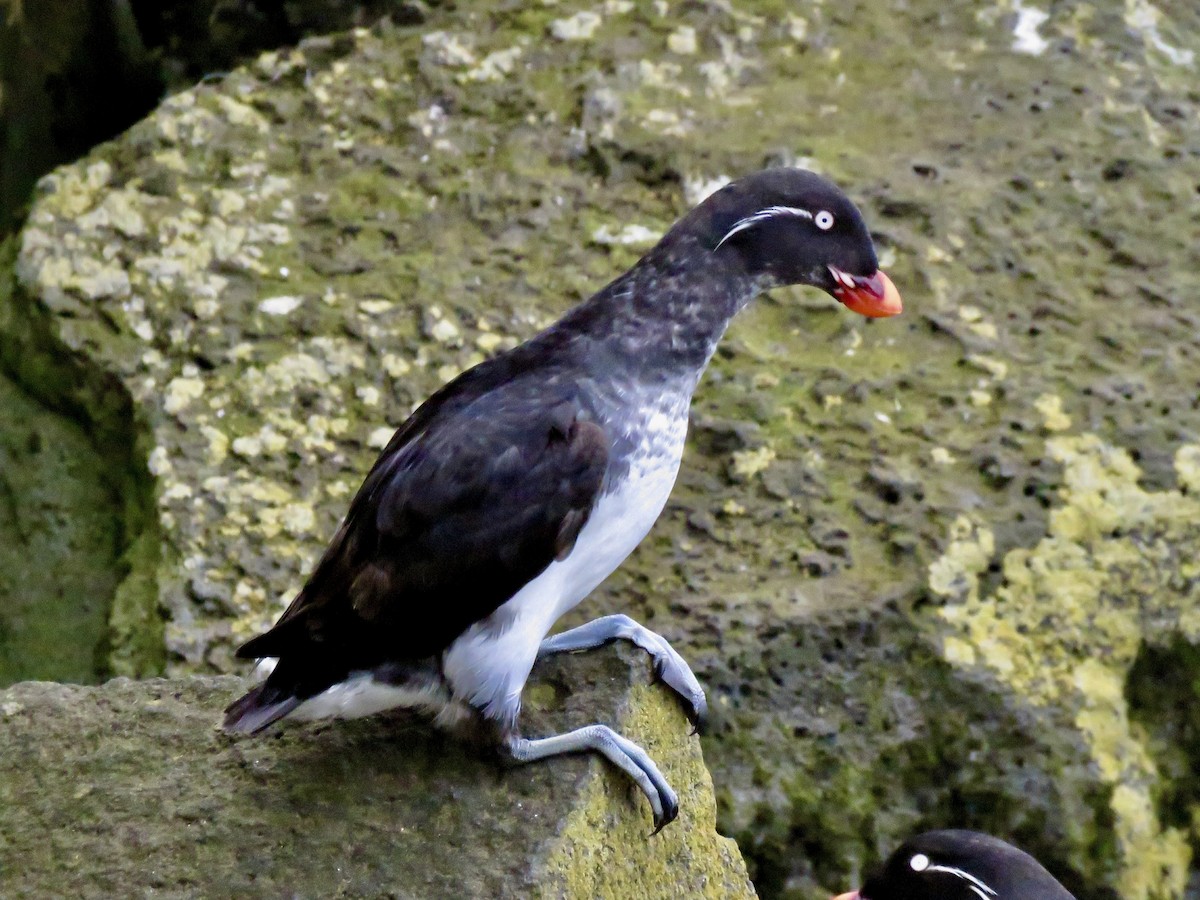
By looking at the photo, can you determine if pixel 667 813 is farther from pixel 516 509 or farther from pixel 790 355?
pixel 790 355

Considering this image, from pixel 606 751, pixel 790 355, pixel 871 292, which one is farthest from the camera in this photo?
pixel 790 355

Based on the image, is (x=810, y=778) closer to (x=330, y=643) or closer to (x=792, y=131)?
(x=330, y=643)

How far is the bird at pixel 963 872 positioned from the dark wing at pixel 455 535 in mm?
1289

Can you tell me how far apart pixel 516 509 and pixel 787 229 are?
2.58ft

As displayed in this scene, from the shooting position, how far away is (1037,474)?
12.9 ft

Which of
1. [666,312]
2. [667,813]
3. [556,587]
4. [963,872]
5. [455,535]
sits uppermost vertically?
[666,312]

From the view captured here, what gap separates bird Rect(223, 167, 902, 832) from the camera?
8.54 feet

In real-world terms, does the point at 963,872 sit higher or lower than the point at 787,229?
lower

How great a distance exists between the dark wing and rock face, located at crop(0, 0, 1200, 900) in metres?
1.15

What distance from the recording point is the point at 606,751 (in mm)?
2691

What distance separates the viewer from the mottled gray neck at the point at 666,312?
9.27 ft

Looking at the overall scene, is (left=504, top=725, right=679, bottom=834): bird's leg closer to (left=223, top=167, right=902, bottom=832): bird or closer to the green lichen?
(left=223, top=167, right=902, bottom=832): bird

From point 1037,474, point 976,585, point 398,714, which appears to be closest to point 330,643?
point 398,714

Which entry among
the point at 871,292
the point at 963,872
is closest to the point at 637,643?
the point at 871,292
